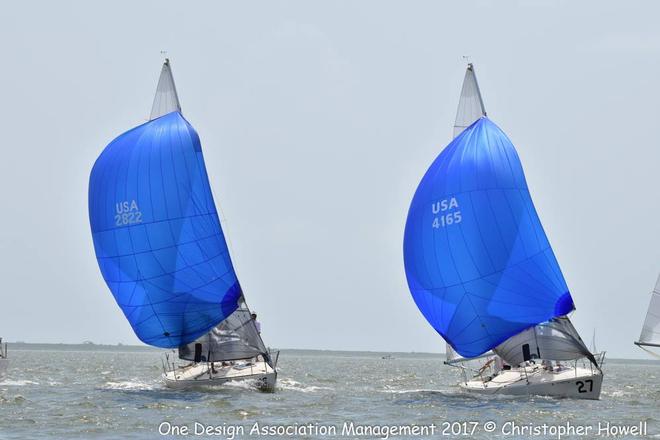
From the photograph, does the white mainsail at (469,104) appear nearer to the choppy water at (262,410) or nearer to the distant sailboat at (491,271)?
the distant sailboat at (491,271)

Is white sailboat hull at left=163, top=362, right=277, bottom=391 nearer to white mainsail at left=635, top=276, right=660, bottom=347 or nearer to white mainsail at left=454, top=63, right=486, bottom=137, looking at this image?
white mainsail at left=454, top=63, right=486, bottom=137

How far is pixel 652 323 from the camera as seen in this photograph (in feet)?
151

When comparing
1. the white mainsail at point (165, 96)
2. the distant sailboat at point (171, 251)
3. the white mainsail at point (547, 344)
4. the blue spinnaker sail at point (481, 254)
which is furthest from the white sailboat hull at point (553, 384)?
the white mainsail at point (165, 96)

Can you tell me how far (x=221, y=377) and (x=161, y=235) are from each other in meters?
4.90

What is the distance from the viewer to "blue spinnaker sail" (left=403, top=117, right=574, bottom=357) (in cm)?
3869

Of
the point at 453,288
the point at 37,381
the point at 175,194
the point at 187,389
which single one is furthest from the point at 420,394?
the point at 37,381

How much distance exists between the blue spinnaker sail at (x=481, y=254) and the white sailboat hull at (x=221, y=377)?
555cm

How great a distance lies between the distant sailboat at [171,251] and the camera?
4016 centimetres

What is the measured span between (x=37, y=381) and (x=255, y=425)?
75.1 ft

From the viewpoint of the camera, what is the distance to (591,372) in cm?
3834

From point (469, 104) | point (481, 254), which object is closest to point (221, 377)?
point (481, 254)

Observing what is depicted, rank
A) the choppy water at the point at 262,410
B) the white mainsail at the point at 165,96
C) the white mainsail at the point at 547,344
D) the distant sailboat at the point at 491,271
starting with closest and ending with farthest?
the choppy water at the point at 262,410
the distant sailboat at the point at 491,271
the white mainsail at the point at 547,344
the white mainsail at the point at 165,96

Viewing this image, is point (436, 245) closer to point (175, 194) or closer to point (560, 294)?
point (560, 294)

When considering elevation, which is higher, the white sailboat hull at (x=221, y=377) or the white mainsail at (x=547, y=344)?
the white mainsail at (x=547, y=344)
